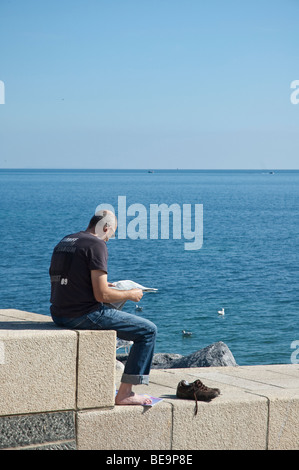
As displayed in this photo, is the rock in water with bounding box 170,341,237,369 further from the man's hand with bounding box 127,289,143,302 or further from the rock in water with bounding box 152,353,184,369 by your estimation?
the man's hand with bounding box 127,289,143,302

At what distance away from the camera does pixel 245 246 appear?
5462cm

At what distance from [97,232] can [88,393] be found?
1.29 metres

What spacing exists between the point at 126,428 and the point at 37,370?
936 millimetres

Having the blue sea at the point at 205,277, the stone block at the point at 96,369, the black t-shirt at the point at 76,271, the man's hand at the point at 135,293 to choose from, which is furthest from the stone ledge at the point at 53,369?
the blue sea at the point at 205,277

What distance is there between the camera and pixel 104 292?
5836mm

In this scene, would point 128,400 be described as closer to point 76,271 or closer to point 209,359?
point 76,271

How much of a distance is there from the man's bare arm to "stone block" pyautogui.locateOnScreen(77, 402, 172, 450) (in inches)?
35.7

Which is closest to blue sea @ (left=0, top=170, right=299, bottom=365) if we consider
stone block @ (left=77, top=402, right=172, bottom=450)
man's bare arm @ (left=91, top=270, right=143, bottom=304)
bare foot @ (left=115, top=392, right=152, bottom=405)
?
stone block @ (left=77, top=402, right=172, bottom=450)

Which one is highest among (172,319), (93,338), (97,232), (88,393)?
(97,232)

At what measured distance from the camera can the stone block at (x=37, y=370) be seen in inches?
216

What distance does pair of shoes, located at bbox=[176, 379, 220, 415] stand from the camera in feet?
20.5
